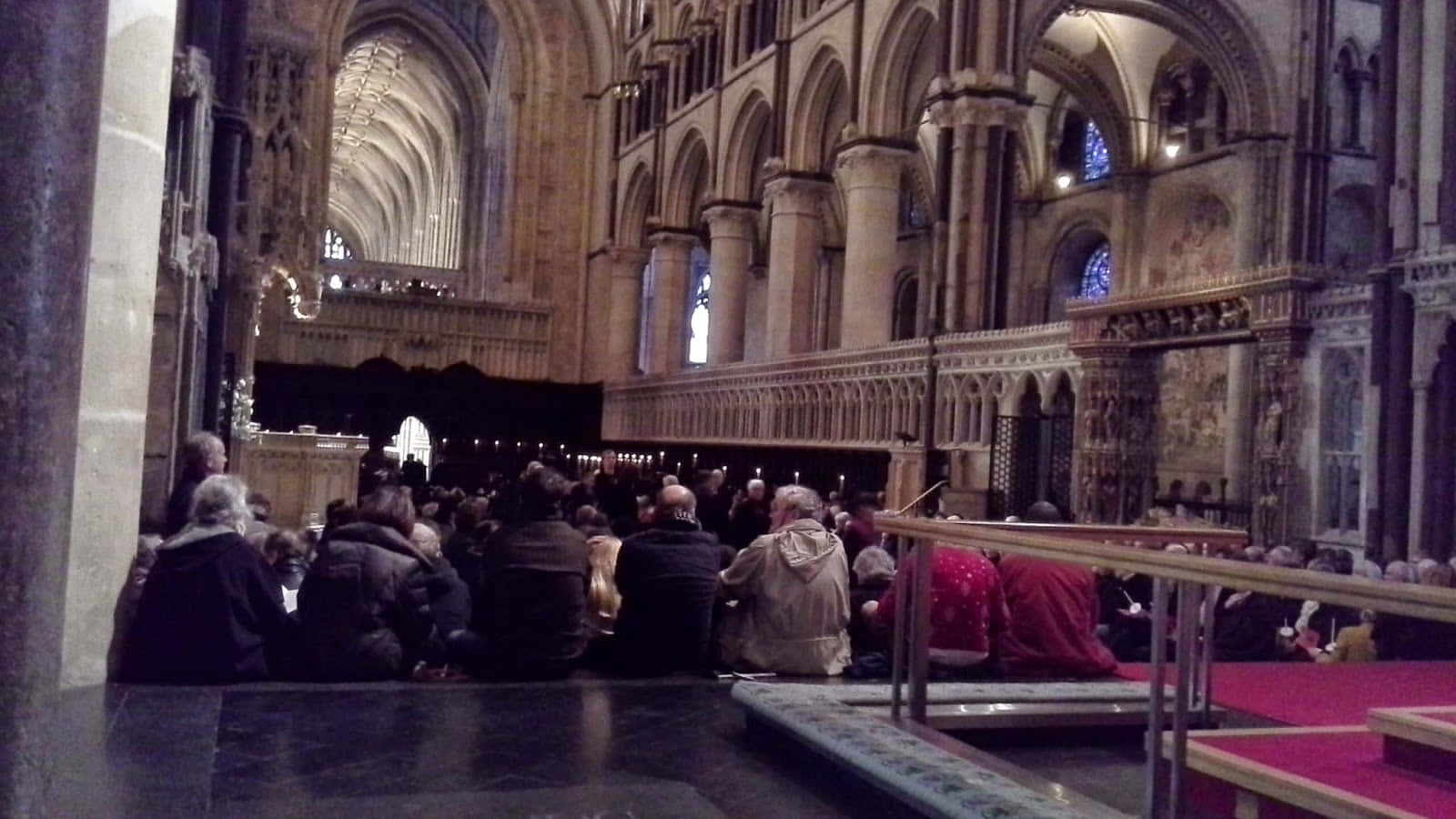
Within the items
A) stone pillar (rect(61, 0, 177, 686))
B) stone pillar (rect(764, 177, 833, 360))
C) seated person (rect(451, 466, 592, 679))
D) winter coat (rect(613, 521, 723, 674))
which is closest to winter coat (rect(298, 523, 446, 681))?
seated person (rect(451, 466, 592, 679))

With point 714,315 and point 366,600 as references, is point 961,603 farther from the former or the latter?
point 714,315

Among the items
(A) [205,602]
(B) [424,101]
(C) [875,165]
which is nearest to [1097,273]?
(C) [875,165]

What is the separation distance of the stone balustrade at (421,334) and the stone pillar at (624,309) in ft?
6.02

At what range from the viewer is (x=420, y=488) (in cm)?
1795

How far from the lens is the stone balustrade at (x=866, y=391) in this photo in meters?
15.0

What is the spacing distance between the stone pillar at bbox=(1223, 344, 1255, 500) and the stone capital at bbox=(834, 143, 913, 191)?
566 cm

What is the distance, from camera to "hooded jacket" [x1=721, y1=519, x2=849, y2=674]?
6.34m

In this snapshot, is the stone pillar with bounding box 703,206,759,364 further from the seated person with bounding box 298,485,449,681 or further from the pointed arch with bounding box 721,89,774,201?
the seated person with bounding box 298,485,449,681

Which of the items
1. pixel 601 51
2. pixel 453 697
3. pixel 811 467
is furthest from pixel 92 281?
pixel 601 51

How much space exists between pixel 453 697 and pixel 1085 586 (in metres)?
2.90

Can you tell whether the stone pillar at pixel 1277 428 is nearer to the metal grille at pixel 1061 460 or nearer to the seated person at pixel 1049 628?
the metal grille at pixel 1061 460

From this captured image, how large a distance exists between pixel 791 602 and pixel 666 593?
607 millimetres

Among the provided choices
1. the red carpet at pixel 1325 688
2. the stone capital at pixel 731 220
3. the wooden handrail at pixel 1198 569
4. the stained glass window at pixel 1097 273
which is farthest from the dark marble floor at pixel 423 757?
the stained glass window at pixel 1097 273

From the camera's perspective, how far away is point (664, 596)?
636 centimetres
